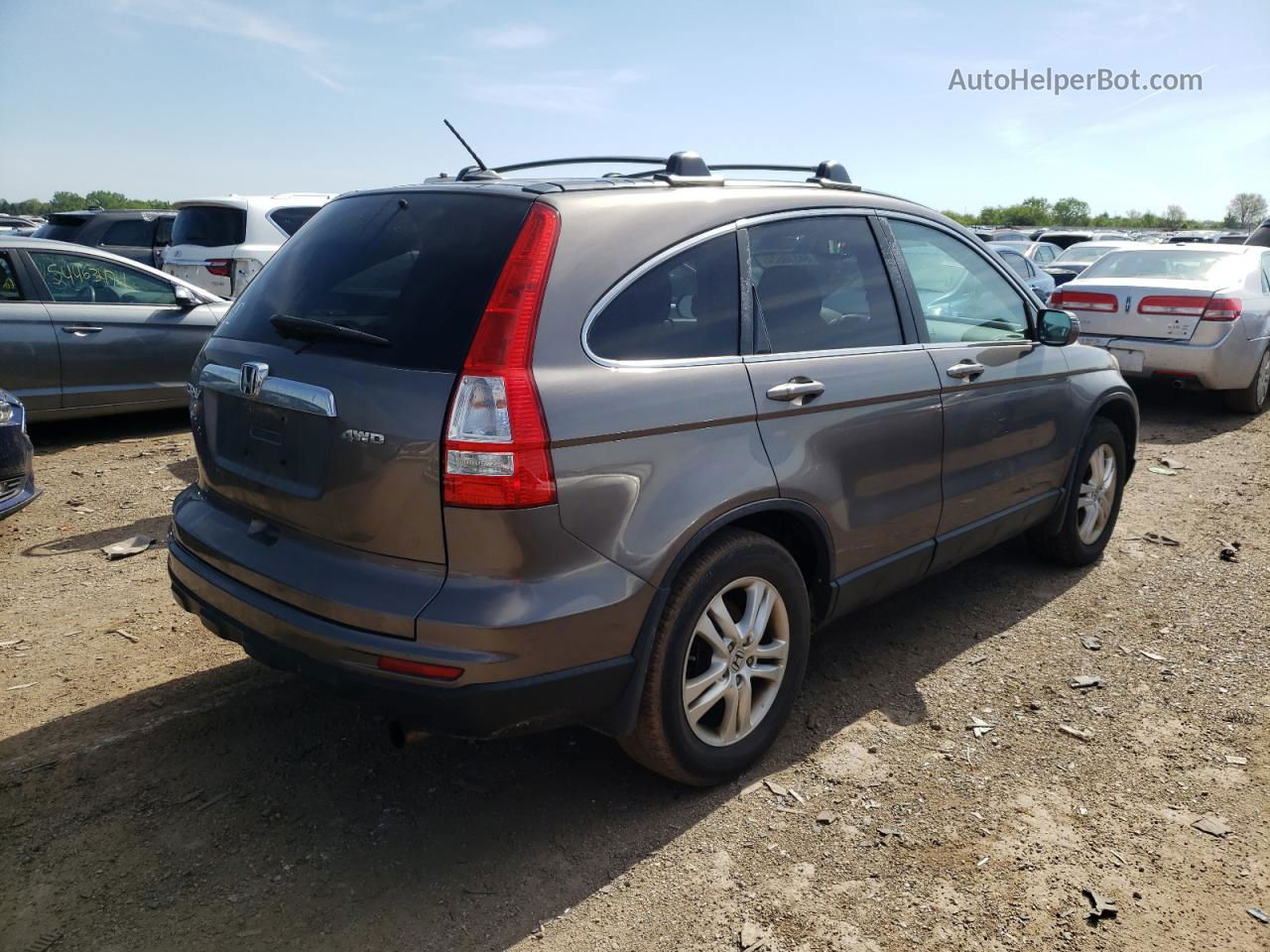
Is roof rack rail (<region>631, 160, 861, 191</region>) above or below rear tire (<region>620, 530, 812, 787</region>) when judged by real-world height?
above

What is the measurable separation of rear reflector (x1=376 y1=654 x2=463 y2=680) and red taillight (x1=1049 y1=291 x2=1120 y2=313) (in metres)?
8.65

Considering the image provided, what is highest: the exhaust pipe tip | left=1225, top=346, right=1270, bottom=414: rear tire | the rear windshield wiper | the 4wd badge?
the rear windshield wiper

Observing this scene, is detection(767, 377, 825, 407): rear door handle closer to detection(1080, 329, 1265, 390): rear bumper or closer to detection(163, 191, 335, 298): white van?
detection(1080, 329, 1265, 390): rear bumper

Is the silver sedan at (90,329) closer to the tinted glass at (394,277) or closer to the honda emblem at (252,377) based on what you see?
the tinted glass at (394,277)

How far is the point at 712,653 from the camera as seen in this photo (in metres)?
3.03

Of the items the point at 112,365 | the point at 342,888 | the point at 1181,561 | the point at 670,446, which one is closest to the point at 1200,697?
the point at 1181,561

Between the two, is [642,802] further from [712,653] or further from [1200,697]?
[1200,697]

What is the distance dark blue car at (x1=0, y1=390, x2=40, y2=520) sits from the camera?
15.9 feet

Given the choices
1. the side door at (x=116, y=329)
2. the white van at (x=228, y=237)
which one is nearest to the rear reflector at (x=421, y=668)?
the side door at (x=116, y=329)

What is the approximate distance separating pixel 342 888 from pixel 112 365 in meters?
6.26

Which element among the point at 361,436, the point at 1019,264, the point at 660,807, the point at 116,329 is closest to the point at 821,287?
the point at 361,436

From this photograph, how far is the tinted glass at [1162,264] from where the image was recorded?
9730mm

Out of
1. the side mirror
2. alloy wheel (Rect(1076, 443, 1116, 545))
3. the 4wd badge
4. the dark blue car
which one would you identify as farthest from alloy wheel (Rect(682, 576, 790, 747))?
the dark blue car

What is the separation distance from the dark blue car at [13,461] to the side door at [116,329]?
8.55 ft
